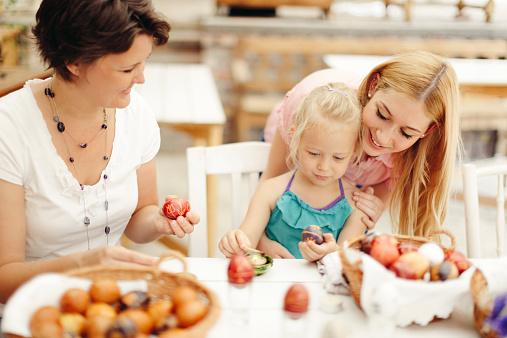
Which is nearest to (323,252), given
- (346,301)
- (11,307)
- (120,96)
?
(346,301)

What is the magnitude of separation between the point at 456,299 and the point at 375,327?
7.8 inches

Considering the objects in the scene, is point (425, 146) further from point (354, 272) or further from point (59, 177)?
point (59, 177)

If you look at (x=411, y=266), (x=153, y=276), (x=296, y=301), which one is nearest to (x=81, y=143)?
(x=153, y=276)

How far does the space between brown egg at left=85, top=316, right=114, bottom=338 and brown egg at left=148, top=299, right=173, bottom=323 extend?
73mm

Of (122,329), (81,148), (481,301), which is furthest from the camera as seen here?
(81,148)

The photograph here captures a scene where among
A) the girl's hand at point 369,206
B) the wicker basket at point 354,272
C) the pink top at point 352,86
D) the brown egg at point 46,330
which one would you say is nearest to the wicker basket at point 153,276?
the brown egg at point 46,330

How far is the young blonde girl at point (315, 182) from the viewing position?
5.37ft

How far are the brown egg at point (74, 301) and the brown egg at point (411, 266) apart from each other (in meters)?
0.56

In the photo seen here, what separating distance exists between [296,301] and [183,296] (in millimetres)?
194

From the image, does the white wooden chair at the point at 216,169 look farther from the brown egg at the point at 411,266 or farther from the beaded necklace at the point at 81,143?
the brown egg at the point at 411,266

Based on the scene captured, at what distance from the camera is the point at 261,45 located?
455 cm

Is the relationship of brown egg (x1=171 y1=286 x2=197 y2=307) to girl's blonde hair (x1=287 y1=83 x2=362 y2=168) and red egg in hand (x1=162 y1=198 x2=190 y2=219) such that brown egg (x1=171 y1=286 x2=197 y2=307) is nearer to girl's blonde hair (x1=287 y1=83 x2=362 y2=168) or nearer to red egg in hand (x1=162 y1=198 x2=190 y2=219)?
red egg in hand (x1=162 y1=198 x2=190 y2=219)

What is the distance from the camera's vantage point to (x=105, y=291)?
1059mm

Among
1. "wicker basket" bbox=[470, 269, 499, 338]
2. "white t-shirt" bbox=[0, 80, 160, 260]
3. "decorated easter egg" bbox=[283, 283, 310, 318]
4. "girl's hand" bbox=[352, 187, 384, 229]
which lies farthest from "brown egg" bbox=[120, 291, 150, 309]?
"girl's hand" bbox=[352, 187, 384, 229]
